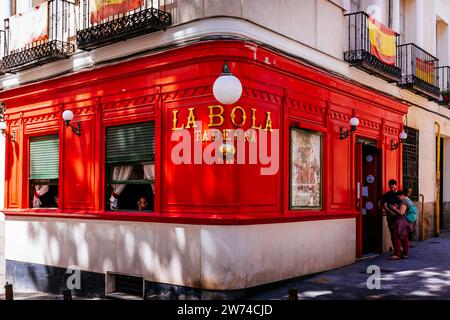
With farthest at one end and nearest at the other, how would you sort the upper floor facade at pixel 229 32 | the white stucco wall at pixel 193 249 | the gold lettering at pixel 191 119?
the upper floor facade at pixel 229 32 < the gold lettering at pixel 191 119 < the white stucco wall at pixel 193 249

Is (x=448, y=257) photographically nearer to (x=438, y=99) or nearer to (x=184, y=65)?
(x=438, y=99)

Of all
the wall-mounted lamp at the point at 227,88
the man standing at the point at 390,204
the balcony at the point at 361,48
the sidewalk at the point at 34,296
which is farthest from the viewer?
the man standing at the point at 390,204

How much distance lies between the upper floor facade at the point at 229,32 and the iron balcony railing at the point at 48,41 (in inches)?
0.9

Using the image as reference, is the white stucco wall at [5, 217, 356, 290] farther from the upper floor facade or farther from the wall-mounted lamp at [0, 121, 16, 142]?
the upper floor facade

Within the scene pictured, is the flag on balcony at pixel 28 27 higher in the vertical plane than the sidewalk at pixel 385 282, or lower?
higher

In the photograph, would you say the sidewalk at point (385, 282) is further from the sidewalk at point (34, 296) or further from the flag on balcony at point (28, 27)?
the flag on balcony at point (28, 27)

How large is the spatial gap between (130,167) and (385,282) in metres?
5.26

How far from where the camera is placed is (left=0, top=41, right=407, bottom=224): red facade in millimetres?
9234

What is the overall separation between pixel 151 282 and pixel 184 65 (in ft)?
12.8

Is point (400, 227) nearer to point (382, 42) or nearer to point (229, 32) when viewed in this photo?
point (382, 42)

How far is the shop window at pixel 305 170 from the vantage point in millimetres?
10570

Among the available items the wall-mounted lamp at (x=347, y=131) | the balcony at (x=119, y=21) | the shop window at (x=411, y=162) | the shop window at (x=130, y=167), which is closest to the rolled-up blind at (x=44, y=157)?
the shop window at (x=130, y=167)

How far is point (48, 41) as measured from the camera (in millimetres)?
12320
